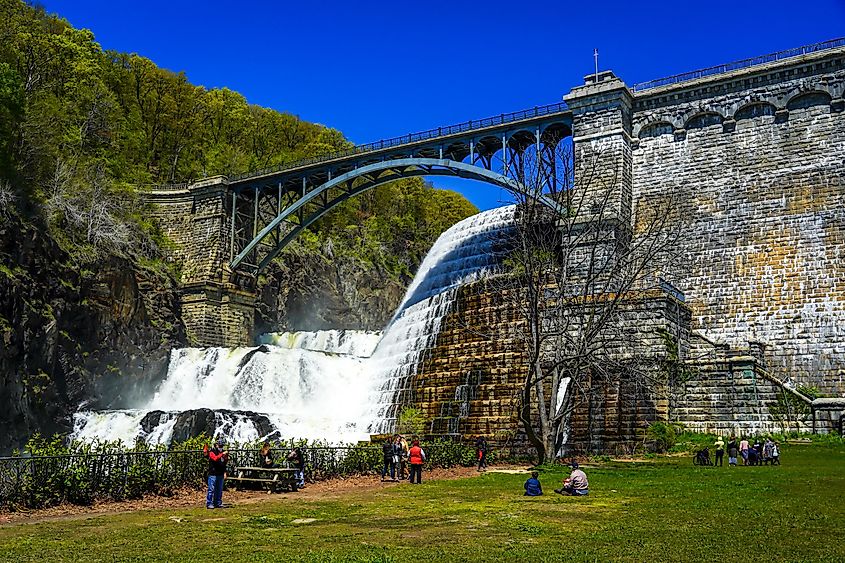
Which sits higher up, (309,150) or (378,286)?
(309,150)

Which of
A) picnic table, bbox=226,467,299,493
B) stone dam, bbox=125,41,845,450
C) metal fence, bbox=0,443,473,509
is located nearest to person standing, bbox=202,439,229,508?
metal fence, bbox=0,443,473,509

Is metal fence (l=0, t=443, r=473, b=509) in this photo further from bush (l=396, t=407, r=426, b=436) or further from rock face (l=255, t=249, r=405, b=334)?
rock face (l=255, t=249, r=405, b=334)

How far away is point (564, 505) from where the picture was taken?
45.9ft

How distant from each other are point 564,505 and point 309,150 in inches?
2434

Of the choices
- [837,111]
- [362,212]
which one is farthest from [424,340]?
[362,212]

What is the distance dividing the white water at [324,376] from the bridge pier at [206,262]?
441 cm

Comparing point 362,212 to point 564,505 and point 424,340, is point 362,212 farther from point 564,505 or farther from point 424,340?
point 564,505

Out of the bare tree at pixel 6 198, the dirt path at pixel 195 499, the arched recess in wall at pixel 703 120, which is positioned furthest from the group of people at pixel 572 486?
the bare tree at pixel 6 198

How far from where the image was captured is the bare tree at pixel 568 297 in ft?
75.8

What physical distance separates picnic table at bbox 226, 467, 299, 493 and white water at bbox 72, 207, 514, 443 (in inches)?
549

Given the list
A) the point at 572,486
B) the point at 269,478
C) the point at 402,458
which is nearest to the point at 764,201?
the point at 402,458

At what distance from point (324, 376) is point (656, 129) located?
20.1 m

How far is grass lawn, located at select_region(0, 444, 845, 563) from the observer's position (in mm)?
9539

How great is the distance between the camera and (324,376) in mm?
40438
